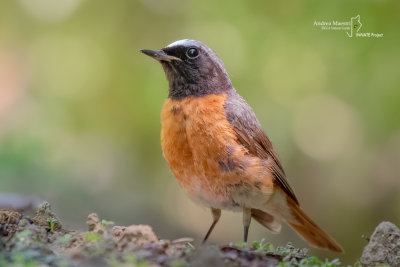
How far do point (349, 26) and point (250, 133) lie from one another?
439cm

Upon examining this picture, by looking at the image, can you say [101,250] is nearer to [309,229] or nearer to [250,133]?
[250,133]

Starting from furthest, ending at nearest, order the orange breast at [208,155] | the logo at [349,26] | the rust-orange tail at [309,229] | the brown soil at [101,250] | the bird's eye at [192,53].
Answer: the logo at [349,26], the rust-orange tail at [309,229], the bird's eye at [192,53], the orange breast at [208,155], the brown soil at [101,250]

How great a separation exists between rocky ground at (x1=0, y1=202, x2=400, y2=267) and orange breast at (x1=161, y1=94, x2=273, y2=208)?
0.84m

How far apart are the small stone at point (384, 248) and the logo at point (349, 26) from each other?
16.9 feet

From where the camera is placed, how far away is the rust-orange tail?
21.7 feet

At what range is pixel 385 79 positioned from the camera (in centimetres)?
947

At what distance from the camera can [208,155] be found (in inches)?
219

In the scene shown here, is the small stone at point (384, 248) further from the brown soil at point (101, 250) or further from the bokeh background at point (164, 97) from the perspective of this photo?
the bokeh background at point (164, 97)

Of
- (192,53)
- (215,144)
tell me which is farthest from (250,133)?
(192,53)

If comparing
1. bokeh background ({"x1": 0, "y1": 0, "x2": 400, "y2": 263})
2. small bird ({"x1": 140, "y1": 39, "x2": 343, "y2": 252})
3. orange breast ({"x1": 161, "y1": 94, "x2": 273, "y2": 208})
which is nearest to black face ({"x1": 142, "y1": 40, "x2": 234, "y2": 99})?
small bird ({"x1": 140, "y1": 39, "x2": 343, "y2": 252})

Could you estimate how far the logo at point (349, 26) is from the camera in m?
9.50

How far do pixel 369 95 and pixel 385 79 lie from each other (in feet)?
1.21

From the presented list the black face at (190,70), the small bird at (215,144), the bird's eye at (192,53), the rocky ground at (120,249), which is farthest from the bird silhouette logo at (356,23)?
the rocky ground at (120,249)

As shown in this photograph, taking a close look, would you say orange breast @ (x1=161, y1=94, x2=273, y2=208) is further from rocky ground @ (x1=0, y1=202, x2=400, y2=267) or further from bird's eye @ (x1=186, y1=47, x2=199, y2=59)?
rocky ground @ (x1=0, y1=202, x2=400, y2=267)
